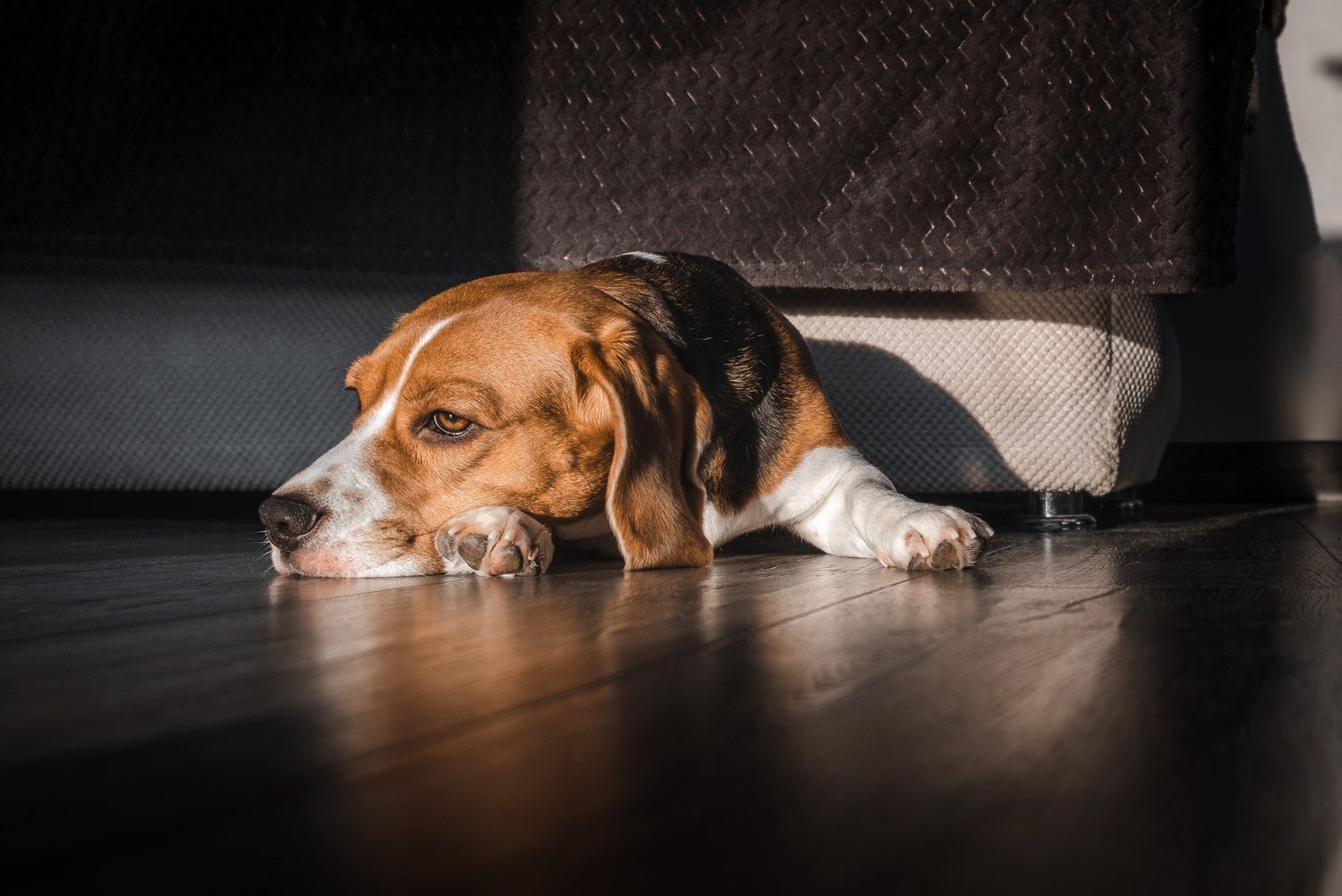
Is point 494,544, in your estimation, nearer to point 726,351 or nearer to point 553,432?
point 553,432

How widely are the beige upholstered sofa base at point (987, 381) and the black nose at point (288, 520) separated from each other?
3.89ft

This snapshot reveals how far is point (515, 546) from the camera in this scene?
5.41ft

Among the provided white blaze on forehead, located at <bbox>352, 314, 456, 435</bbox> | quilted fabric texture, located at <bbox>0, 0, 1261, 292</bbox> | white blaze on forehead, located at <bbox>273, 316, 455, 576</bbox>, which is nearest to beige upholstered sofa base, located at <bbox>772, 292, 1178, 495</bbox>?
quilted fabric texture, located at <bbox>0, 0, 1261, 292</bbox>

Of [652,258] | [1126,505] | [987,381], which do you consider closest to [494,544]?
[652,258]

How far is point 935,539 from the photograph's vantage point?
166 centimetres

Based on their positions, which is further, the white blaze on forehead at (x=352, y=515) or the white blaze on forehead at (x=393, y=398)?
the white blaze on forehead at (x=393, y=398)

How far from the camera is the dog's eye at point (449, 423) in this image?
174 cm

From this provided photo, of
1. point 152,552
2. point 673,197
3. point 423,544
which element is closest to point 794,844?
point 423,544

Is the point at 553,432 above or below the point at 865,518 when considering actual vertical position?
above

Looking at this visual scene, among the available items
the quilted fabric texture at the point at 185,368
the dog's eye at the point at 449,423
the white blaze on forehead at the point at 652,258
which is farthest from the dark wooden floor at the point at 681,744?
the quilted fabric texture at the point at 185,368

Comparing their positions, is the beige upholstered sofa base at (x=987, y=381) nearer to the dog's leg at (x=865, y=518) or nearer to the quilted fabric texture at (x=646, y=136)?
the quilted fabric texture at (x=646, y=136)

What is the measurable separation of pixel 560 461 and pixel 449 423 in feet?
0.57

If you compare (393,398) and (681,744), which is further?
(393,398)

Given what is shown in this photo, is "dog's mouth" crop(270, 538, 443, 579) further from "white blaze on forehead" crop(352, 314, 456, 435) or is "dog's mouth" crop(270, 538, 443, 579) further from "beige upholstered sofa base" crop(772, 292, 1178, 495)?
"beige upholstered sofa base" crop(772, 292, 1178, 495)
